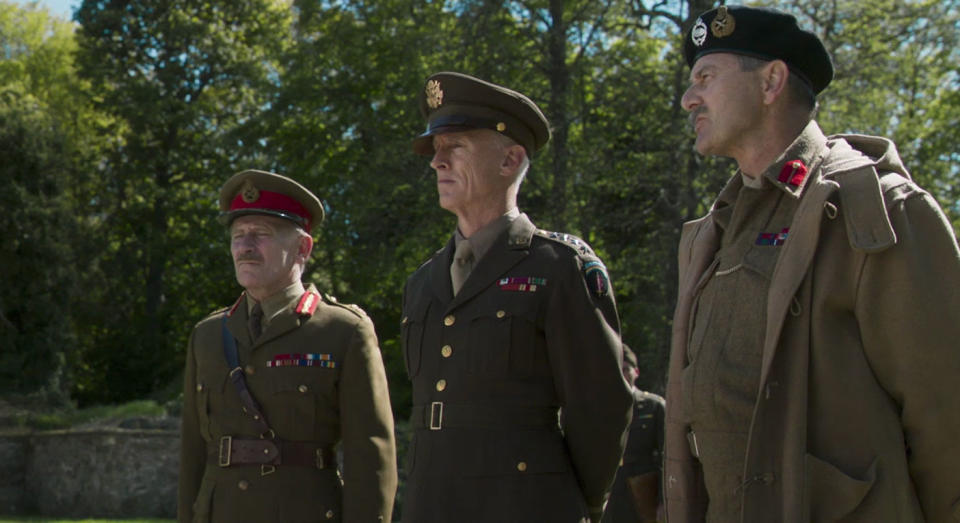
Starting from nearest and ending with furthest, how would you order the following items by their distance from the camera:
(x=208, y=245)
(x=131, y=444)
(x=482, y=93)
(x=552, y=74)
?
(x=482, y=93)
(x=131, y=444)
(x=552, y=74)
(x=208, y=245)

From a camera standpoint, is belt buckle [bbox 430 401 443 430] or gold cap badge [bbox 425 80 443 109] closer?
belt buckle [bbox 430 401 443 430]

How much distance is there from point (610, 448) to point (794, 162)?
1282 mm

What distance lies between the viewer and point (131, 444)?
18.3 metres

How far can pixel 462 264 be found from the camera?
4.25 meters

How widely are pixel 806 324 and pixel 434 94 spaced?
199cm

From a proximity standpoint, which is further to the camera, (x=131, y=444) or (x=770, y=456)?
(x=131, y=444)

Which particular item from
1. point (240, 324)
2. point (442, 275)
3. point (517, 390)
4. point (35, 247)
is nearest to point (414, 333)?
point (442, 275)

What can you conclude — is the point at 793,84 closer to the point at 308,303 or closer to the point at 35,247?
the point at 308,303

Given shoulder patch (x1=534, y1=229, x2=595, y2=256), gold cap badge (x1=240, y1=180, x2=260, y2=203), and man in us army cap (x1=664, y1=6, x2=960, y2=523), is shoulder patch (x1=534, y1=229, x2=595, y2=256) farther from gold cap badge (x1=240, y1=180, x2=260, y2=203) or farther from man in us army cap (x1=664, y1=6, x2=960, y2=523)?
gold cap badge (x1=240, y1=180, x2=260, y2=203)

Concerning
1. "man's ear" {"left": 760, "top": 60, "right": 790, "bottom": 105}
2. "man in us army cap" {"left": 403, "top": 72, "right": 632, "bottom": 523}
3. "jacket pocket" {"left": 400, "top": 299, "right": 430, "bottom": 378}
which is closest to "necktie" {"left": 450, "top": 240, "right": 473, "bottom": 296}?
"man in us army cap" {"left": 403, "top": 72, "right": 632, "bottom": 523}

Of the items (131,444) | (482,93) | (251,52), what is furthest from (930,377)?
(251,52)

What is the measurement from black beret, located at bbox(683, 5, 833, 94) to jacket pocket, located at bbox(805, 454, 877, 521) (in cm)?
107

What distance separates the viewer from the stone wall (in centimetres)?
1819

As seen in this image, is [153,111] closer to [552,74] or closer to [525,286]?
[552,74]
